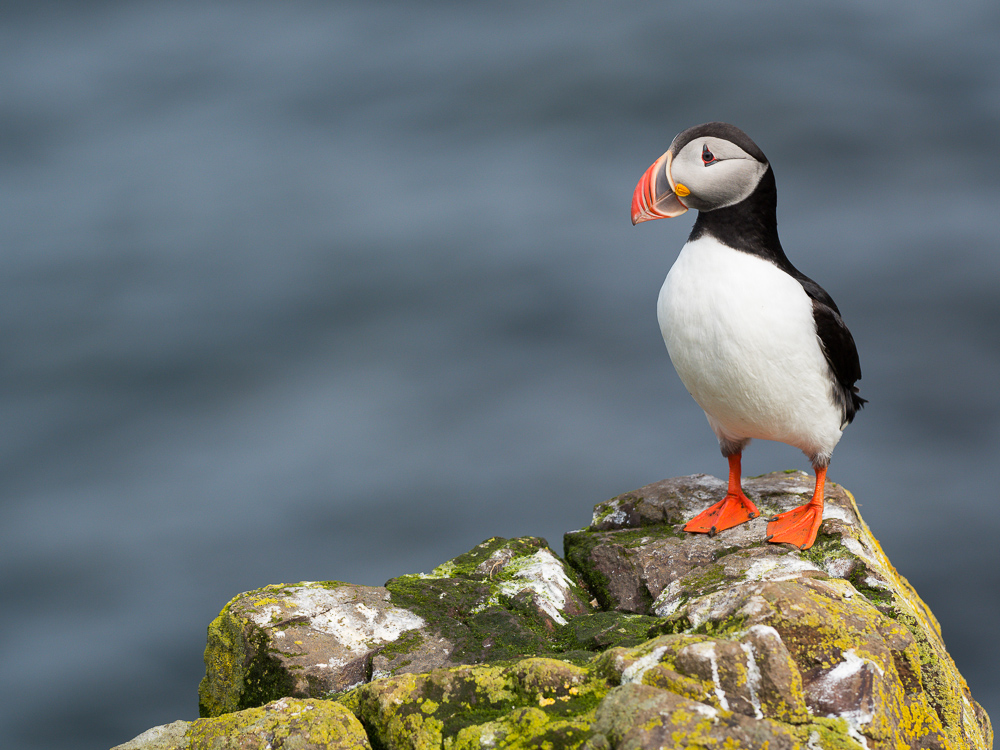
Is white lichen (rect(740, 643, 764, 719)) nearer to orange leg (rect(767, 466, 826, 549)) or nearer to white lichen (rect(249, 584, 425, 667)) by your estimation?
white lichen (rect(249, 584, 425, 667))

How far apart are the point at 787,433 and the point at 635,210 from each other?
1603 mm

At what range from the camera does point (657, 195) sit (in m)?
5.26

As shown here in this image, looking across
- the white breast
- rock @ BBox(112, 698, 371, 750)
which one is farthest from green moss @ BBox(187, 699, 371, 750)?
the white breast

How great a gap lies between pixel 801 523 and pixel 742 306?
1.33 meters

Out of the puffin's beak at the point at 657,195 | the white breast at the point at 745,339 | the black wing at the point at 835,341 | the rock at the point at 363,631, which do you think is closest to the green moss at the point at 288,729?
the rock at the point at 363,631

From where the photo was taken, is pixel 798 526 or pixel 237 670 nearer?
pixel 237 670

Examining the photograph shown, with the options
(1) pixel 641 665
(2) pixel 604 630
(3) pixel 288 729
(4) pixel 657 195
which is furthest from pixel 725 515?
(3) pixel 288 729

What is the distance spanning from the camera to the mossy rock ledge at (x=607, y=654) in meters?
2.93

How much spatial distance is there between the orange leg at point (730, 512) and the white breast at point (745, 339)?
1.70 ft

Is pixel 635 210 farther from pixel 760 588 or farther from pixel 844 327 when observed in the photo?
pixel 760 588

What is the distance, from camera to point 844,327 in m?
5.43

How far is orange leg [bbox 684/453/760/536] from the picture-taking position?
223 inches

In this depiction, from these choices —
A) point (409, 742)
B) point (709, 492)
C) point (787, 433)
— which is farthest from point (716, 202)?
point (409, 742)

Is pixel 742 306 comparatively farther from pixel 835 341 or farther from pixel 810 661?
pixel 810 661
